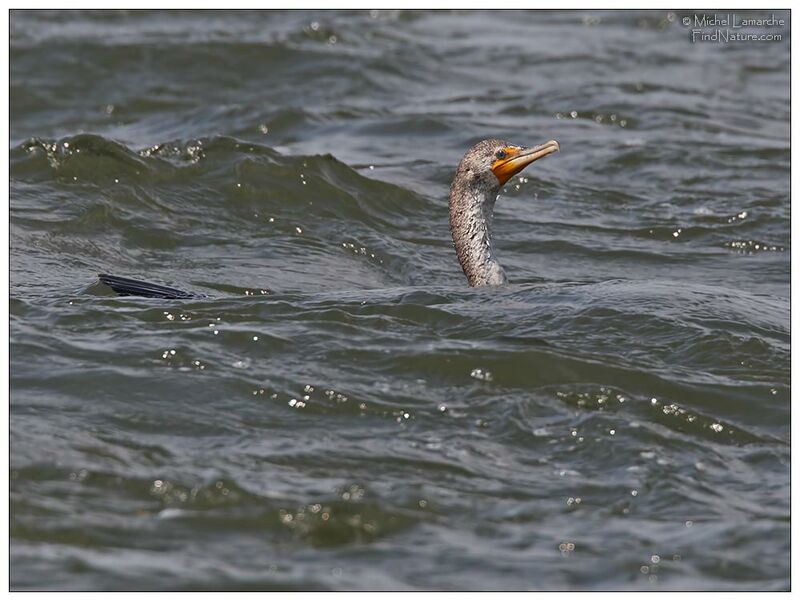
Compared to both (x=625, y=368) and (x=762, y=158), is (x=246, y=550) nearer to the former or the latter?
(x=625, y=368)

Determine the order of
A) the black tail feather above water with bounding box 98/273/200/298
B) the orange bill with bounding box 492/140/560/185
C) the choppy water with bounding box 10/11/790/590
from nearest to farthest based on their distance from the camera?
the choppy water with bounding box 10/11/790/590
the black tail feather above water with bounding box 98/273/200/298
the orange bill with bounding box 492/140/560/185

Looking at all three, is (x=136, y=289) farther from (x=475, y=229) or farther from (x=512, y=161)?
(x=512, y=161)

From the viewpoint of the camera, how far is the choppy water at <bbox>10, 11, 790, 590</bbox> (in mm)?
4941

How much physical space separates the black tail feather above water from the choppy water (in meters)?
0.12

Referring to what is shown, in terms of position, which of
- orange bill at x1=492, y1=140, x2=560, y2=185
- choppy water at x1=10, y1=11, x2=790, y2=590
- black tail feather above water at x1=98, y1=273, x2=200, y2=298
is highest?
orange bill at x1=492, y1=140, x2=560, y2=185

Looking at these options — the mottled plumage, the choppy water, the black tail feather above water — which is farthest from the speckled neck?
the black tail feather above water

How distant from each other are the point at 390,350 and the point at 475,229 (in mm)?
1751

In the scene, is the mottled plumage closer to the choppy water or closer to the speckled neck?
the speckled neck

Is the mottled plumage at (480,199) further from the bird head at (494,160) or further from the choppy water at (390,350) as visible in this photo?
the choppy water at (390,350)

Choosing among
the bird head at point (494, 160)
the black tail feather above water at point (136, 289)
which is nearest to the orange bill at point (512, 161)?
the bird head at point (494, 160)

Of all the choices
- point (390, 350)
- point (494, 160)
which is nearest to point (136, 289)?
point (390, 350)

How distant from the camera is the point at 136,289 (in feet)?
23.3

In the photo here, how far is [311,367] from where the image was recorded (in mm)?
6316

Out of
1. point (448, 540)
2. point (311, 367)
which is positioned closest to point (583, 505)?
point (448, 540)
